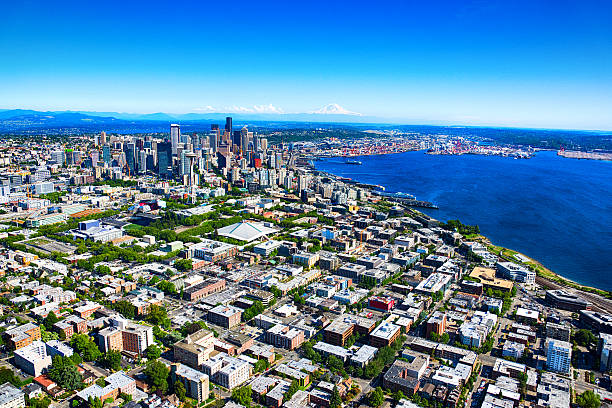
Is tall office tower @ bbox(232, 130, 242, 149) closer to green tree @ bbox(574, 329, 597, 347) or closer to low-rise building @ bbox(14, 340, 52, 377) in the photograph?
low-rise building @ bbox(14, 340, 52, 377)

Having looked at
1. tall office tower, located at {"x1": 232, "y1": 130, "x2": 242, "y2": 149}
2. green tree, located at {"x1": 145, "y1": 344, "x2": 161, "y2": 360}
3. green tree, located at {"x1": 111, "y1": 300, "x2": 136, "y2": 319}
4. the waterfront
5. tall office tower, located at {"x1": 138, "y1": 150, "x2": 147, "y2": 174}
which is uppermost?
tall office tower, located at {"x1": 232, "y1": 130, "x2": 242, "y2": 149}

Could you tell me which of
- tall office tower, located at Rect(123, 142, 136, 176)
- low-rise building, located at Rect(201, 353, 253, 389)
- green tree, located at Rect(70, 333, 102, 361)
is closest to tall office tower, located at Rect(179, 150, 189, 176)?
tall office tower, located at Rect(123, 142, 136, 176)

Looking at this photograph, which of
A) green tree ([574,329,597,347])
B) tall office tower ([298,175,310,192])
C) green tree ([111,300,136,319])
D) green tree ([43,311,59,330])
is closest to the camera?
green tree ([574,329,597,347])

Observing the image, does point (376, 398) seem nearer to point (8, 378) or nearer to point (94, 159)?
point (8, 378)

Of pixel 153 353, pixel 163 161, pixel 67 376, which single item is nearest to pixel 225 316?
pixel 153 353

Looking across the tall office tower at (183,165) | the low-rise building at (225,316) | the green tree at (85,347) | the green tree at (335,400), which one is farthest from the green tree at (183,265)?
the tall office tower at (183,165)

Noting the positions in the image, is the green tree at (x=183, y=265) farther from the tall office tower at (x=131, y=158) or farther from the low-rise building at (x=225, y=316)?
the tall office tower at (x=131, y=158)

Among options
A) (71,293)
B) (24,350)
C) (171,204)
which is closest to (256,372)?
(24,350)
